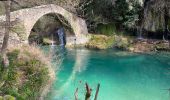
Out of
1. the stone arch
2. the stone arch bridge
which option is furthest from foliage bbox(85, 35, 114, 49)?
the stone arch

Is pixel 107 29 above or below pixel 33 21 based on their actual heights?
below

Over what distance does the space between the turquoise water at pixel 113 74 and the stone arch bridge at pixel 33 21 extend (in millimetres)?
2166

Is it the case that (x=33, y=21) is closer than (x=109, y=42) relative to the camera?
Yes

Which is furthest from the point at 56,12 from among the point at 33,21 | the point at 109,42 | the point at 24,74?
the point at 24,74

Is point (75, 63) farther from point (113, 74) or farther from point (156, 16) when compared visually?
point (156, 16)

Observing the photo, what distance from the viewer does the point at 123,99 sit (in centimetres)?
1944

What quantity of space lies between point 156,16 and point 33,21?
34.5ft

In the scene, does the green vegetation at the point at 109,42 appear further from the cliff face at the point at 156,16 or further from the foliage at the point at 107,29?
the cliff face at the point at 156,16

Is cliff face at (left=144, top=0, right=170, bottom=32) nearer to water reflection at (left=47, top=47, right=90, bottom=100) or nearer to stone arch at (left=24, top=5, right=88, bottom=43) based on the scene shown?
stone arch at (left=24, top=5, right=88, bottom=43)

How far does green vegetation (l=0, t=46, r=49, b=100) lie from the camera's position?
16609mm

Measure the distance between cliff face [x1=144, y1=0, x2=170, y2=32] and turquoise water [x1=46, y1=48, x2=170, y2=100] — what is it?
12.6 ft

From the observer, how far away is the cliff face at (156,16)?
31859mm

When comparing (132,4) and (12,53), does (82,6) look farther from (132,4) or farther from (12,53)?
(12,53)

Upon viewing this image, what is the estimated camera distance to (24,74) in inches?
715
